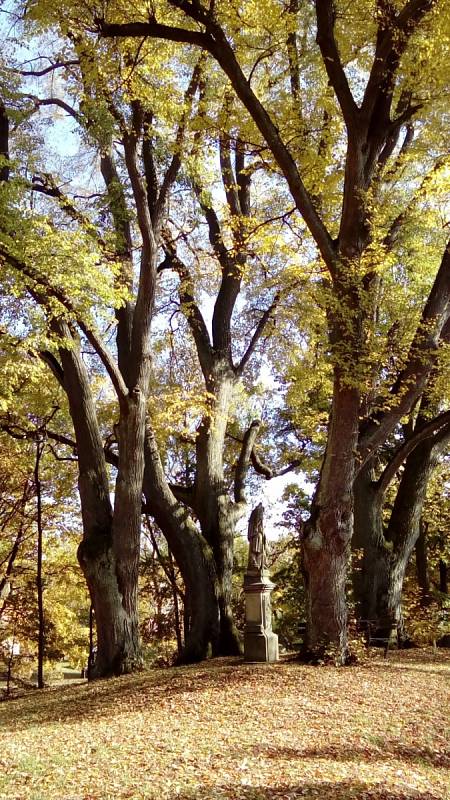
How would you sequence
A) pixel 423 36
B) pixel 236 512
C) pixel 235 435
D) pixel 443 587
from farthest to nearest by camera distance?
pixel 443 587 → pixel 235 435 → pixel 236 512 → pixel 423 36

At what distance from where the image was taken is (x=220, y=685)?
7.94 meters

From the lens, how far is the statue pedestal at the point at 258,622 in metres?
9.92

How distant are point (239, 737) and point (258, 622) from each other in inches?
177

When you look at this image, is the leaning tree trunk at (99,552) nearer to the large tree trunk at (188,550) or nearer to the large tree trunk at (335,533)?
the large tree trunk at (188,550)

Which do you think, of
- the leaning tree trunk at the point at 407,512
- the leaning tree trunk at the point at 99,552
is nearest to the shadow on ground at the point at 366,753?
the leaning tree trunk at the point at 99,552

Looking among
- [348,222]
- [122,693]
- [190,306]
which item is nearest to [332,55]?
[348,222]

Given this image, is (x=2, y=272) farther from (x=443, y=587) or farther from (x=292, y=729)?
(x=443, y=587)

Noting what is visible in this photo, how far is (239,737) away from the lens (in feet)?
18.4

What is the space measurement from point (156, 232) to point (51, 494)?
29.5 ft

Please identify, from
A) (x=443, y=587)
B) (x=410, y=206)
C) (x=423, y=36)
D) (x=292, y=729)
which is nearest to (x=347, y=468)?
(x=292, y=729)

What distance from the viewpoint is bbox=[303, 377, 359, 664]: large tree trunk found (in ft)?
29.7

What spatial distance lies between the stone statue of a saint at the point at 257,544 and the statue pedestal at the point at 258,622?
0.35ft

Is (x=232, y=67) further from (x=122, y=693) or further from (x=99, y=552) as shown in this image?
(x=122, y=693)

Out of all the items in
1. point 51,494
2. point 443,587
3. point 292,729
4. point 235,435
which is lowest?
point 292,729
